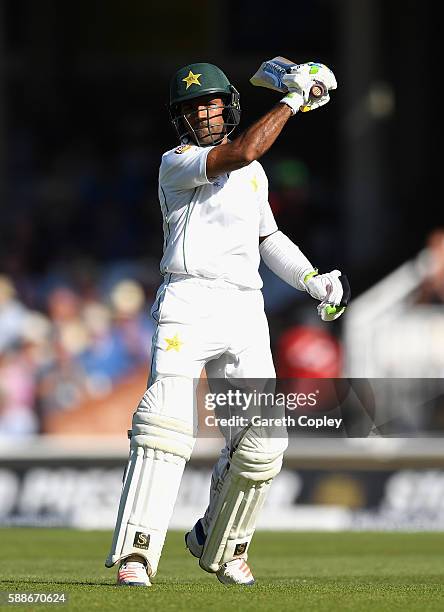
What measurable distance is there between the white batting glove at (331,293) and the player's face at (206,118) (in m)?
0.66

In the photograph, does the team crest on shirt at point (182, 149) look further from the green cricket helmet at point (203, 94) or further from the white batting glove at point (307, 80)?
the white batting glove at point (307, 80)

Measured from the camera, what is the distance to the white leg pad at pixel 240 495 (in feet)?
16.7

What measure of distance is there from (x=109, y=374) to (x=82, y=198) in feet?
13.9

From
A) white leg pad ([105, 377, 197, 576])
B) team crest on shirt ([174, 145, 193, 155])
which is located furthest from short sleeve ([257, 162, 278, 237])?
white leg pad ([105, 377, 197, 576])

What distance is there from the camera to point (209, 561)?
Result: 5.26 meters

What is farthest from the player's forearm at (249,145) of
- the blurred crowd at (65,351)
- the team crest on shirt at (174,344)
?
the blurred crowd at (65,351)

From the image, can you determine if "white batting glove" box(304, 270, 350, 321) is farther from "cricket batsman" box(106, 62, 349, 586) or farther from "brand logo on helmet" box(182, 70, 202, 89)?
"brand logo on helmet" box(182, 70, 202, 89)

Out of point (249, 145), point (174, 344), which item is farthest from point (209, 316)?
point (249, 145)

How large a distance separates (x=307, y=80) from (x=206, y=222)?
61 centimetres

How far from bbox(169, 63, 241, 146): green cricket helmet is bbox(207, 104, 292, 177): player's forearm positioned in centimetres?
24

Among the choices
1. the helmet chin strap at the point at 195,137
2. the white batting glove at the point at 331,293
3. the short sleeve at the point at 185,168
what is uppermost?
the helmet chin strap at the point at 195,137

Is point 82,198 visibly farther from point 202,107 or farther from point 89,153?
point 202,107

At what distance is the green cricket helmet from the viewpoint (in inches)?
202

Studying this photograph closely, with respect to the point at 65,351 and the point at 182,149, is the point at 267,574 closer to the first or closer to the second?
the point at 182,149
